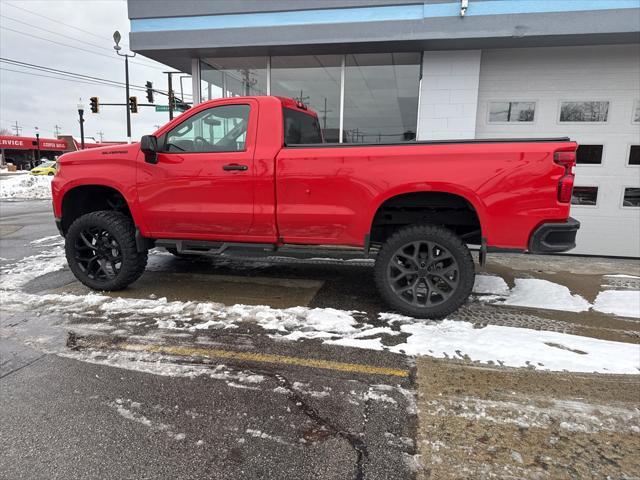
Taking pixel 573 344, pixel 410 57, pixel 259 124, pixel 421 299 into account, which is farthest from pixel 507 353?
pixel 410 57

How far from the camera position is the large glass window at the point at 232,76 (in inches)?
355

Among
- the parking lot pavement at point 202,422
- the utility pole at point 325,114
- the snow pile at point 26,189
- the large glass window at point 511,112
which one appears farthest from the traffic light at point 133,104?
the parking lot pavement at point 202,422

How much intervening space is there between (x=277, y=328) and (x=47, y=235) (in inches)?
299

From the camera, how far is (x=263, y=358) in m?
3.33

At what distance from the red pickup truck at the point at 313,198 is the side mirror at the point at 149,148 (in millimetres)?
11

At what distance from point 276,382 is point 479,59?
7120 mm

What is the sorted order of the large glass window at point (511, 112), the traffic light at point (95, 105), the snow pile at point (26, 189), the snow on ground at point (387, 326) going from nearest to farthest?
the snow on ground at point (387, 326)
the large glass window at point (511, 112)
the snow pile at point (26, 189)
the traffic light at point (95, 105)

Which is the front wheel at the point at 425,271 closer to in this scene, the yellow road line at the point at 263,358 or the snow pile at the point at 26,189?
the yellow road line at the point at 263,358

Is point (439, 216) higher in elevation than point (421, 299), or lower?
higher

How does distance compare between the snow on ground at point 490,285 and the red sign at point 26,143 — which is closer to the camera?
the snow on ground at point 490,285

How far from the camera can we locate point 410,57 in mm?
8148

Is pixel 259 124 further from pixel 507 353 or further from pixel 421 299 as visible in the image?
pixel 507 353

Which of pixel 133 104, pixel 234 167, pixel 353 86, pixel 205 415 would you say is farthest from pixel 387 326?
pixel 133 104

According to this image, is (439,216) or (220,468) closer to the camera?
(220,468)
